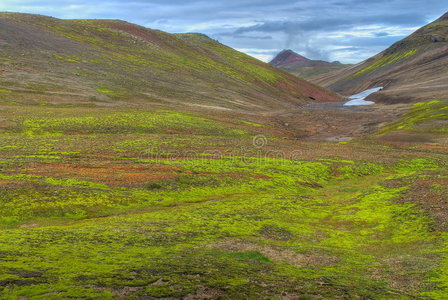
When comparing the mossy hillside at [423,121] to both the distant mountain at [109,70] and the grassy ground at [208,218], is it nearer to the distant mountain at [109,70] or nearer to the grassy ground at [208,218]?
the grassy ground at [208,218]

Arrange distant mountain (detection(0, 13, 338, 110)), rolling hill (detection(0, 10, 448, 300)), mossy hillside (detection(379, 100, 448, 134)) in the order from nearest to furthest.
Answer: rolling hill (detection(0, 10, 448, 300)), mossy hillside (detection(379, 100, 448, 134)), distant mountain (detection(0, 13, 338, 110))

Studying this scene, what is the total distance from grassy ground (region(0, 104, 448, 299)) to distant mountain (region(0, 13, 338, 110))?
37018 millimetres

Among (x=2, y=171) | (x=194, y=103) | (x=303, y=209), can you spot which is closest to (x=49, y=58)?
(x=194, y=103)

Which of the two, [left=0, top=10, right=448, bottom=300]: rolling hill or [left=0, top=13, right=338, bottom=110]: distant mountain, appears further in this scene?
[left=0, top=13, right=338, bottom=110]: distant mountain

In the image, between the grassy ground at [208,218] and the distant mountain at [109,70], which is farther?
Result: the distant mountain at [109,70]

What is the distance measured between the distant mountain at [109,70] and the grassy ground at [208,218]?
3702 cm

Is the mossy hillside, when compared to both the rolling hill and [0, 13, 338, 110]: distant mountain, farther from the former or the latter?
[0, 13, 338, 110]: distant mountain

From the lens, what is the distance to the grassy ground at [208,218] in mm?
18812

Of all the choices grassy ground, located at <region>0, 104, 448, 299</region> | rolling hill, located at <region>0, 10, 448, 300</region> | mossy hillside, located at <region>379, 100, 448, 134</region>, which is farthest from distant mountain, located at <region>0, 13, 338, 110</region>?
mossy hillside, located at <region>379, 100, 448, 134</region>

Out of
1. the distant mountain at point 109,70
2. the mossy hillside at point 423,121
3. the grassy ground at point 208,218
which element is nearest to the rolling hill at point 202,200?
the grassy ground at point 208,218

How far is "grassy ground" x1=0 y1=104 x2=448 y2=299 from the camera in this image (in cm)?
1881

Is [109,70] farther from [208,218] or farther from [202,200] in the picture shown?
[208,218]

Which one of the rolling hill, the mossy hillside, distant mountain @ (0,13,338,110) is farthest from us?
distant mountain @ (0,13,338,110)

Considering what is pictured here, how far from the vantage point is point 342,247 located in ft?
97.5
